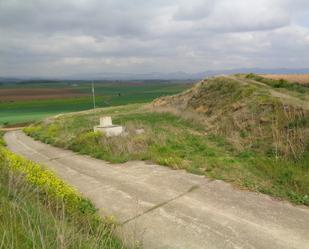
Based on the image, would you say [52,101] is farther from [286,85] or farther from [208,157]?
[208,157]

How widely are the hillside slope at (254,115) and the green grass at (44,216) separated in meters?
7.18

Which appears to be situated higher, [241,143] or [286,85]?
[286,85]

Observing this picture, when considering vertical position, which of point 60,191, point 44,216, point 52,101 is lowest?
point 52,101

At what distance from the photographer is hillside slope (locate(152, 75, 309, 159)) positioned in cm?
1113

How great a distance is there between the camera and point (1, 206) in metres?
4.66

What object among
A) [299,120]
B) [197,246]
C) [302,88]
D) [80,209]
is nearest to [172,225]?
[197,246]

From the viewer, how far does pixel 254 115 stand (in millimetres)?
15555

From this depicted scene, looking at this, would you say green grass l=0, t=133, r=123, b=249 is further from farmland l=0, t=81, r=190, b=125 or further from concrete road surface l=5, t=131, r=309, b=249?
farmland l=0, t=81, r=190, b=125

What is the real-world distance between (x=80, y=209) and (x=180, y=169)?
4.49 metres

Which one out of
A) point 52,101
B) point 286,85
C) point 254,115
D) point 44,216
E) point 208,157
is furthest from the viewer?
point 52,101

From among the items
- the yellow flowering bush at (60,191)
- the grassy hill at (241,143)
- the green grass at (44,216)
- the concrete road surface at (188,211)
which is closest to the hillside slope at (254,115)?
the grassy hill at (241,143)

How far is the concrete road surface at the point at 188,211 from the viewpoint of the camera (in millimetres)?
5328

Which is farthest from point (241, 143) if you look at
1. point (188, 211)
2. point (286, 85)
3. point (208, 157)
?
point (286, 85)

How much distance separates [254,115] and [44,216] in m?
13.1
